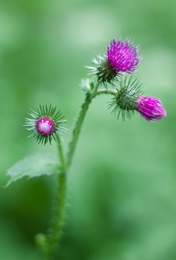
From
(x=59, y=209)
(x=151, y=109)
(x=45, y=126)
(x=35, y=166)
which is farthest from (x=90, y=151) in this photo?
(x=45, y=126)

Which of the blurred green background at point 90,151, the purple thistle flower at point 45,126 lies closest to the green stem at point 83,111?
the purple thistle flower at point 45,126

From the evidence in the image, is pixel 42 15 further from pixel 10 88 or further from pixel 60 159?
pixel 60 159

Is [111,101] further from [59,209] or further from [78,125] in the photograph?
[59,209]

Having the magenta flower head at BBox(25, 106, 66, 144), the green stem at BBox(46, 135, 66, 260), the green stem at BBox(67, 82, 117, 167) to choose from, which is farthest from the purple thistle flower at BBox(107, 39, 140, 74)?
the green stem at BBox(46, 135, 66, 260)

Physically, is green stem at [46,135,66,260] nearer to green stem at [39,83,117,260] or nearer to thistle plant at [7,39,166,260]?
green stem at [39,83,117,260]

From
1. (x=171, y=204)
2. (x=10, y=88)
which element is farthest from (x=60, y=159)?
(x=10, y=88)
